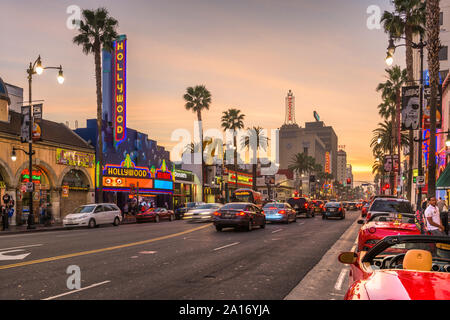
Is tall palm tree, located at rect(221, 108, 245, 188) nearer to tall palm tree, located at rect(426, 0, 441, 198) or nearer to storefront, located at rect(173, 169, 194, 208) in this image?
storefront, located at rect(173, 169, 194, 208)

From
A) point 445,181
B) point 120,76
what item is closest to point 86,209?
point 120,76

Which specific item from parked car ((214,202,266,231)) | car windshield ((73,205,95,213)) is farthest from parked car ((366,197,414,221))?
car windshield ((73,205,95,213))

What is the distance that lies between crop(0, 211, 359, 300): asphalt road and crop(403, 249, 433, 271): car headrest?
13.0ft

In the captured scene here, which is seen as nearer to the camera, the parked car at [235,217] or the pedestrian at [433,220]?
the pedestrian at [433,220]

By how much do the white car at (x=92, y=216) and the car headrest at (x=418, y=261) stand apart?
26.3 metres

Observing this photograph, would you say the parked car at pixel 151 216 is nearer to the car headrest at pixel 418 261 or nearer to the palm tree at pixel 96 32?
the palm tree at pixel 96 32

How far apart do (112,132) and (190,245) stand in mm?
30903

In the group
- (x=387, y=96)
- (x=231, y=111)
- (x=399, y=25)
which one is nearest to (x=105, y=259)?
(x=399, y=25)

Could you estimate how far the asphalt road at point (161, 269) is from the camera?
763 centimetres

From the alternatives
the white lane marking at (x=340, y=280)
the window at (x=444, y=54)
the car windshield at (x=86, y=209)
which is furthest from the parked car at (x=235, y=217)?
the window at (x=444, y=54)

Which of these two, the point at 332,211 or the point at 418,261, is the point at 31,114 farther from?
the point at 418,261

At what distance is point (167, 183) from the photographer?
55.0 meters

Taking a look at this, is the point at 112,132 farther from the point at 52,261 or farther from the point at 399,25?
the point at 52,261

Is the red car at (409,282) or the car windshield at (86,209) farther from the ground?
the red car at (409,282)
